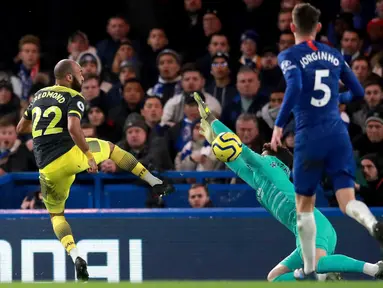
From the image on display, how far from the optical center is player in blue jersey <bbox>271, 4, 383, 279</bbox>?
8234mm

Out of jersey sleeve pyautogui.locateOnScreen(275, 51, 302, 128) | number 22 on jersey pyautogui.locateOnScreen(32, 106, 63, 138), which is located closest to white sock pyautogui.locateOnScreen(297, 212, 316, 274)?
jersey sleeve pyautogui.locateOnScreen(275, 51, 302, 128)

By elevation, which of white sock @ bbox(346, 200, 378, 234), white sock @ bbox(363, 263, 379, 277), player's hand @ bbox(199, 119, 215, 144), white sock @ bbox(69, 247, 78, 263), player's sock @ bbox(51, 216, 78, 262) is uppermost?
player's hand @ bbox(199, 119, 215, 144)

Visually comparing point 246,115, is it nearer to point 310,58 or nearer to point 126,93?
point 126,93

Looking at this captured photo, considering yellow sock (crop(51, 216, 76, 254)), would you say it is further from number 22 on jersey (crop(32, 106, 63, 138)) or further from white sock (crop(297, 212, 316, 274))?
white sock (crop(297, 212, 316, 274))

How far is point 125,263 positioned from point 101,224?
40 centimetres

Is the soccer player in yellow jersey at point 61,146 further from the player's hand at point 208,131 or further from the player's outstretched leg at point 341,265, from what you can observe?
the player's outstretched leg at point 341,265

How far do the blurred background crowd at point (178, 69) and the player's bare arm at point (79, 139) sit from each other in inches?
63.8

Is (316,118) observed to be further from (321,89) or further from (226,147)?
(226,147)

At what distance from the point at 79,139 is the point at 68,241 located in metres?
0.89

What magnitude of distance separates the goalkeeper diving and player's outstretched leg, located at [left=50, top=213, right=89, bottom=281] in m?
1.44

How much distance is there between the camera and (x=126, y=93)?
12.8 m

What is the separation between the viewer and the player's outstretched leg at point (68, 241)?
9492 mm

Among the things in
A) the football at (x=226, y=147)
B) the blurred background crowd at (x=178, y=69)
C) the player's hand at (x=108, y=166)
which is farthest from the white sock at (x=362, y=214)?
the player's hand at (x=108, y=166)

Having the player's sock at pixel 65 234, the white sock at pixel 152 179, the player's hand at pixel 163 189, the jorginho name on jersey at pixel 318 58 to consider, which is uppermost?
the jorginho name on jersey at pixel 318 58
